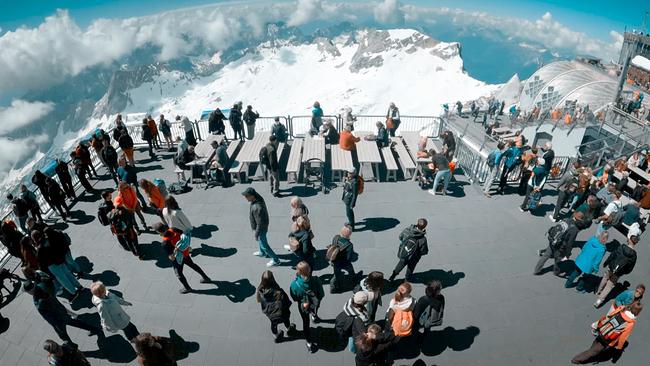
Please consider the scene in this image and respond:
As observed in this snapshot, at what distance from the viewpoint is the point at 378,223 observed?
10.1 meters

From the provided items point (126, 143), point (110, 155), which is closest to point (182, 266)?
point (110, 155)

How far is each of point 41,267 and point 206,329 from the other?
12.7 feet

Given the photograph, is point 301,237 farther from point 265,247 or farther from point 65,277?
point 65,277

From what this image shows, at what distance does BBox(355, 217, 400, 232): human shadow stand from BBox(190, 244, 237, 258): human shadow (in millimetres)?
3680

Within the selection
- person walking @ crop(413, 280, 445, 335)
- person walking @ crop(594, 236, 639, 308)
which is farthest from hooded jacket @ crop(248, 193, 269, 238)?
person walking @ crop(594, 236, 639, 308)

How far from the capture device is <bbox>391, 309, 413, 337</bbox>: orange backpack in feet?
18.4

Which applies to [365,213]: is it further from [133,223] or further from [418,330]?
[133,223]

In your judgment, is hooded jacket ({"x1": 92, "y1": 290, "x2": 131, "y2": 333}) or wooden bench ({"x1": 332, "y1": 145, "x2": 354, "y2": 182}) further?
wooden bench ({"x1": 332, "y1": 145, "x2": 354, "y2": 182})

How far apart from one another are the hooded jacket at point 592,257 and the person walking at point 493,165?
4.24m

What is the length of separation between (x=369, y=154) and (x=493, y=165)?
14.0ft

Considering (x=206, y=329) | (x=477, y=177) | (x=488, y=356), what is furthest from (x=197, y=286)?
(x=477, y=177)

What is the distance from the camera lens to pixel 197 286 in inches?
309

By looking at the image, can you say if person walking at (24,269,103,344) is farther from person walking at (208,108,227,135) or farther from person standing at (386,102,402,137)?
person standing at (386,102,402,137)

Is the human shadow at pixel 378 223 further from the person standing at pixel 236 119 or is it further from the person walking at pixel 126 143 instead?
the person walking at pixel 126 143
